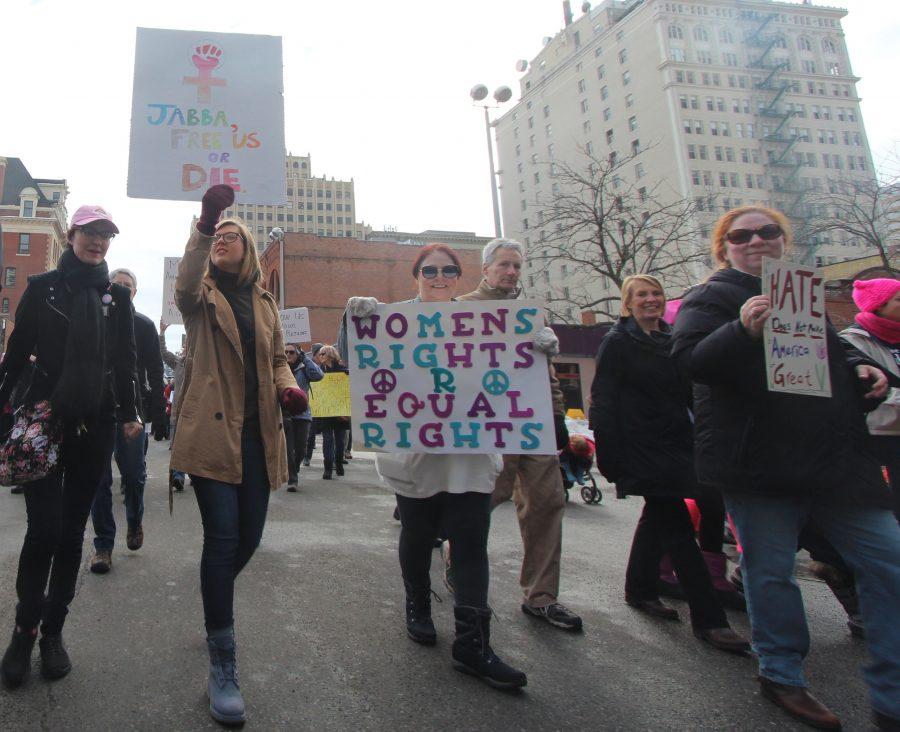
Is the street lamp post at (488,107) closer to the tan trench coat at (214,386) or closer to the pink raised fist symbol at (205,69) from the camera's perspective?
the pink raised fist symbol at (205,69)

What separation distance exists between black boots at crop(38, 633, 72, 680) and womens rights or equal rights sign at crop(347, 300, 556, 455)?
151cm

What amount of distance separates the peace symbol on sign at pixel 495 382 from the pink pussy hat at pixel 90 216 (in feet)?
6.32

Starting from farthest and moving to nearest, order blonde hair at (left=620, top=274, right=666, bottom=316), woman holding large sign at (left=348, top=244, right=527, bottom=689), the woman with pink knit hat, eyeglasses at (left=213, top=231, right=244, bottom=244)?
blonde hair at (left=620, top=274, right=666, bottom=316)
the woman with pink knit hat
eyeglasses at (left=213, top=231, right=244, bottom=244)
woman holding large sign at (left=348, top=244, right=527, bottom=689)

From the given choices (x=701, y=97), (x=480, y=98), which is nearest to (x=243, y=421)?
(x=480, y=98)

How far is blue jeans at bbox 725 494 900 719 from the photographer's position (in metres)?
2.34

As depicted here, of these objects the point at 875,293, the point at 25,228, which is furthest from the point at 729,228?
the point at 25,228

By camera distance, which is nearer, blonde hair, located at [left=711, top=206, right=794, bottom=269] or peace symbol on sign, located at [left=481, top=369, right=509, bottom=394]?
blonde hair, located at [left=711, top=206, right=794, bottom=269]

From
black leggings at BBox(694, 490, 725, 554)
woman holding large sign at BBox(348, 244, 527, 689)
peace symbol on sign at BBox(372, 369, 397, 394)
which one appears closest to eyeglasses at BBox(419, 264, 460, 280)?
woman holding large sign at BBox(348, 244, 527, 689)

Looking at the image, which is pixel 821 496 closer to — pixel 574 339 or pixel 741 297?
pixel 741 297

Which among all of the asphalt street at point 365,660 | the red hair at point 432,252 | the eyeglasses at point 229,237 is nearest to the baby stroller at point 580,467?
the asphalt street at point 365,660

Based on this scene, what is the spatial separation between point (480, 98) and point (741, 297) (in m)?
13.9

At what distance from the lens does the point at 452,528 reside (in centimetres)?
281

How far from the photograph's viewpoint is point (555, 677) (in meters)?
2.72

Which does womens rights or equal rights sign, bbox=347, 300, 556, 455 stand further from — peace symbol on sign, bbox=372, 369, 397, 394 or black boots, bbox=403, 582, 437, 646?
black boots, bbox=403, 582, 437, 646
